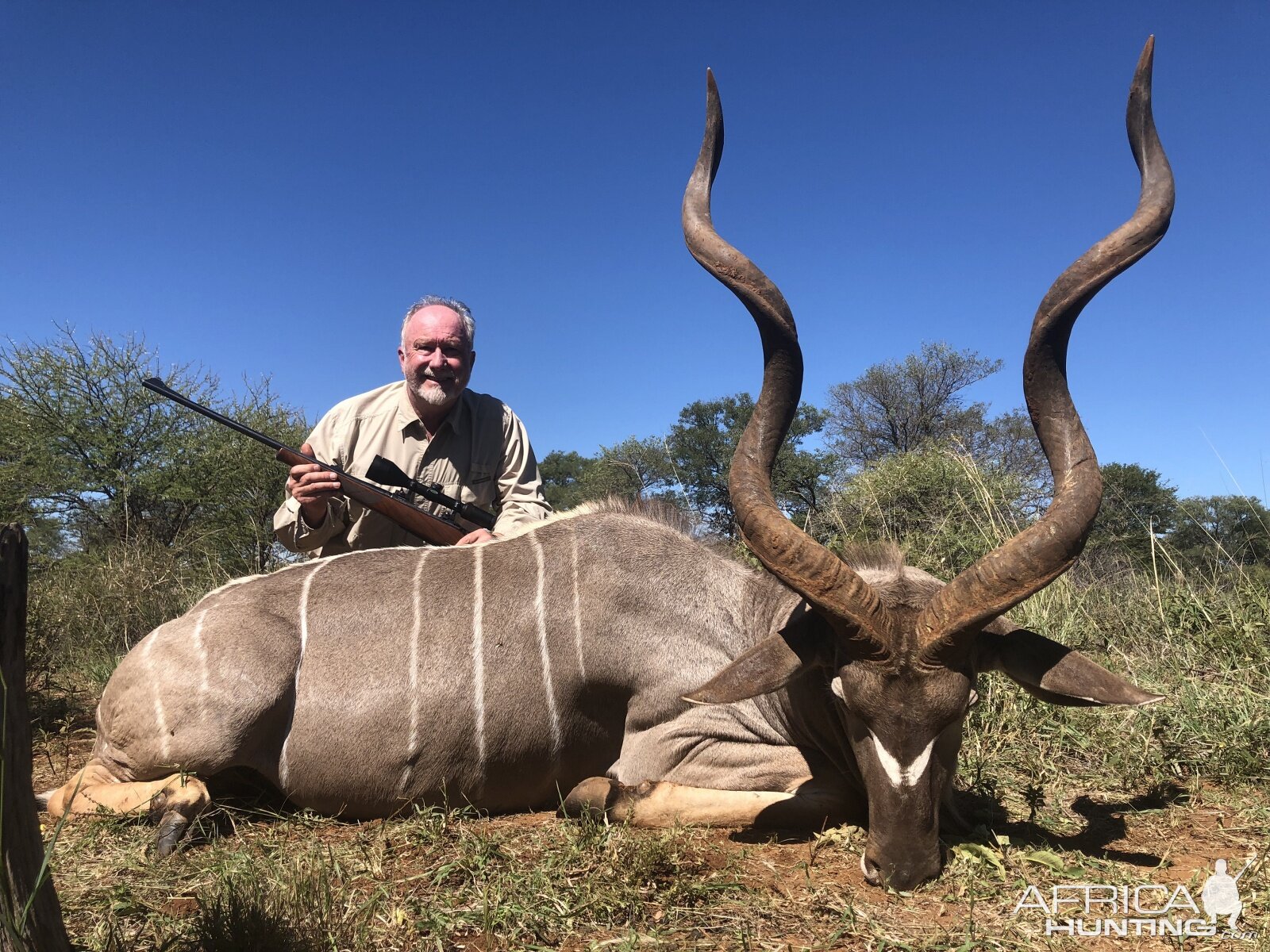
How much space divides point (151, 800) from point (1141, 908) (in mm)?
2664

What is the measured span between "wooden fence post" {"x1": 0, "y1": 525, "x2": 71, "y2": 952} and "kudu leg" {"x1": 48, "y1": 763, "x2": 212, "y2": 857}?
1.02 metres

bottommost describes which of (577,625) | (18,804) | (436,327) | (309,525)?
(18,804)

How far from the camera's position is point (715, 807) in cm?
270

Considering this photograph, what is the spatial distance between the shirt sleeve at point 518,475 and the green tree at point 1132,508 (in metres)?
5.14

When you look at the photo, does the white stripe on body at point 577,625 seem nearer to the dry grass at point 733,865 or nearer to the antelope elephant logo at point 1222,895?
the dry grass at point 733,865

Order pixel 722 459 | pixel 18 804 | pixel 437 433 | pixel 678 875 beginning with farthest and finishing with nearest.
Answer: pixel 722 459, pixel 437 433, pixel 678 875, pixel 18 804

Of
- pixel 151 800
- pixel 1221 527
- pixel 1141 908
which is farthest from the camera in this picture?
pixel 1221 527

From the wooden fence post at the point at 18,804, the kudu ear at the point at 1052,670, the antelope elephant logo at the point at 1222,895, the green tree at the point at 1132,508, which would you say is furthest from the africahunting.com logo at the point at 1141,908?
the green tree at the point at 1132,508

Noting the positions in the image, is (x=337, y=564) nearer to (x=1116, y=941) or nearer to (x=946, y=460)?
(x=1116, y=941)

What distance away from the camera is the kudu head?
7.36ft

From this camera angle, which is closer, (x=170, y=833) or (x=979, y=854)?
(x=979, y=854)

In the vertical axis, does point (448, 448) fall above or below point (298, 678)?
above

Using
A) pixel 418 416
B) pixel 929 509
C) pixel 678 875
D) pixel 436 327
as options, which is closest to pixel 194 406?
pixel 418 416

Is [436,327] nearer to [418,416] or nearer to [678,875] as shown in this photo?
[418,416]
